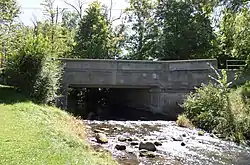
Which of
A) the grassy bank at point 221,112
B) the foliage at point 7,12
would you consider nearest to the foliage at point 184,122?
the grassy bank at point 221,112

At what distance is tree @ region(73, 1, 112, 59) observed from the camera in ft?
101

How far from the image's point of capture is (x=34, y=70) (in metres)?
15.5

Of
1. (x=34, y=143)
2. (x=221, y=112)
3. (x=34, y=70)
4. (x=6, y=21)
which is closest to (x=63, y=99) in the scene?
(x=34, y=70)

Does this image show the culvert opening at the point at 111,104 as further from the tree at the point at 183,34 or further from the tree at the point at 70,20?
the tree at the point at 70,20

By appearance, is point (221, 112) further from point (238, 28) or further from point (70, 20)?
point (70, 20)

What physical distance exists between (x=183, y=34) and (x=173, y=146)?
18.6m

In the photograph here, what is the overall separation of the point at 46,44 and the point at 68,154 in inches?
392

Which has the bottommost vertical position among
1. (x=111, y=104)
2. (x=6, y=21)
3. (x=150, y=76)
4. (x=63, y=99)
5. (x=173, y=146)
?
(x=173, y=146)

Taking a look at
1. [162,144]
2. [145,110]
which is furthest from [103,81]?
[162,144]

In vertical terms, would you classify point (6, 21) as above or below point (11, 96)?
above

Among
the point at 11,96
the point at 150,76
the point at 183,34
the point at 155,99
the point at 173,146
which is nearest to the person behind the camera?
the point at 173,146

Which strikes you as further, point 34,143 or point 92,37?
point 92,37

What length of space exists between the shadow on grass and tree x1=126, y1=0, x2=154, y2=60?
709 inches

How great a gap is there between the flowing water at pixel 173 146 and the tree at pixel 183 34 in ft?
45.3
